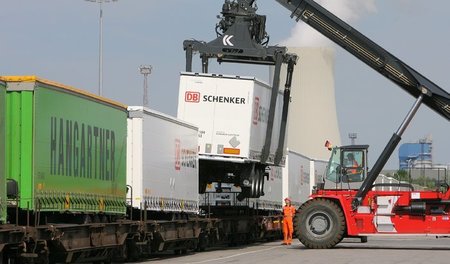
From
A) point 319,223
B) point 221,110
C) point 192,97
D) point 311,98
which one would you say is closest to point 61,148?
point 192,97

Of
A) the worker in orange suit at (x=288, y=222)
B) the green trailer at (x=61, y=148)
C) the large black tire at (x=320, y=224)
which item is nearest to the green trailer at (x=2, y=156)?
the green trailer at (x=61, y=148)

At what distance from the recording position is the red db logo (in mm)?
29547

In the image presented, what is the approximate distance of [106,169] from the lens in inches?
875

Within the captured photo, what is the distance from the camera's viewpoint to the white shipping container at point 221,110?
96.8 feet

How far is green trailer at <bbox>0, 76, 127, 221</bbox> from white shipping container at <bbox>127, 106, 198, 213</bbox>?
0.68 m

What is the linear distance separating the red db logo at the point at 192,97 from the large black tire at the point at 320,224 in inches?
180

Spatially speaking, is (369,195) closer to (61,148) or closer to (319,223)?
(319,223)

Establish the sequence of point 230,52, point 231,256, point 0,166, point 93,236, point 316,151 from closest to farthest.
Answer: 1. point 0,166
2. point 93,236
3. point 231,256
4. point 230,52
5. point 316,151

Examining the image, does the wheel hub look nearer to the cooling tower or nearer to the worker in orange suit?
the worker in orange suit

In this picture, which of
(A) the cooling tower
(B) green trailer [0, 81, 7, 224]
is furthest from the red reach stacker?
(A) the cooling tower

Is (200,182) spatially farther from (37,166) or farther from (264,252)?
(37,166)

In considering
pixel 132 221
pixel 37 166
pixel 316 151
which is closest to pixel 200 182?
pixel 132 221

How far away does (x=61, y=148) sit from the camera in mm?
19578

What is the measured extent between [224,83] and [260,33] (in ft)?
10.4
